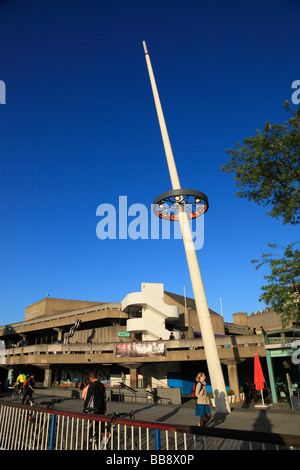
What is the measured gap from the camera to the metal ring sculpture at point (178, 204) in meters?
17.3

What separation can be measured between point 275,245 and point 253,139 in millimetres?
5191

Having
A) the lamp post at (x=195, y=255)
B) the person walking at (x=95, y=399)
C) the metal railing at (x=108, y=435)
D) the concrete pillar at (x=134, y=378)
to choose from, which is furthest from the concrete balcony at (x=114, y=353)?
the metal railing at (x=108, y=435)

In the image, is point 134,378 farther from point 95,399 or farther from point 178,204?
point 95,399

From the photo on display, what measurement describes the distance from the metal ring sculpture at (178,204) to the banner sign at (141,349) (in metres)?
14.3

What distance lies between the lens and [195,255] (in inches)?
705

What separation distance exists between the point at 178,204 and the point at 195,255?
3.19 meters

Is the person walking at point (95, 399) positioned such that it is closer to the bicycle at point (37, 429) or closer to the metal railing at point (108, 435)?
the metal railing at point (108, 435)

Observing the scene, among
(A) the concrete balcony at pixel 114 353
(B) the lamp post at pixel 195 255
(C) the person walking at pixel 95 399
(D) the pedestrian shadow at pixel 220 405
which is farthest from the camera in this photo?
(A) the concrete balcony at pixel 114 353

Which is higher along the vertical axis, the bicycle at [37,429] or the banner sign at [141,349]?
the banner sign at [141,349]

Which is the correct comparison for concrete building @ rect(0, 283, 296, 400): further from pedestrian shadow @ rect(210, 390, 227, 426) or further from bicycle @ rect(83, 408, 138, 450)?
bicycle @ rect(83, 408, 138, 450)

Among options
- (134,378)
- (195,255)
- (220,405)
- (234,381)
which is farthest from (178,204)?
(134,378)

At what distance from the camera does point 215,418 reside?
41.9 ft

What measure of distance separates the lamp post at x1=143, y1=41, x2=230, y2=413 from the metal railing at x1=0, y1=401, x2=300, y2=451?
9757mm
